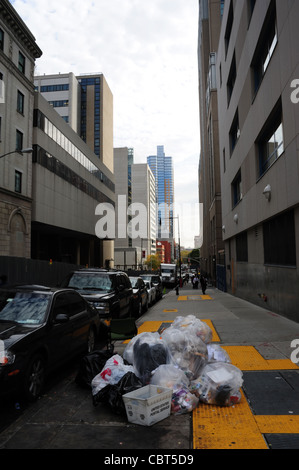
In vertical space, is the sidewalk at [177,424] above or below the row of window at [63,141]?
below

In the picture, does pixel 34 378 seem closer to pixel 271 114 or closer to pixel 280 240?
pixel 280 240

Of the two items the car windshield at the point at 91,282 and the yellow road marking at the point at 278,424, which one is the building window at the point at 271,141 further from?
the yellow road marking at the point at 278,424

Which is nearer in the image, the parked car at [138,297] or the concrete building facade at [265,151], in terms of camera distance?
the concrete building facade at [265,151]

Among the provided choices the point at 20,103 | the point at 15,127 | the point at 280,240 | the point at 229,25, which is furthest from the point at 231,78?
the point at 20,103

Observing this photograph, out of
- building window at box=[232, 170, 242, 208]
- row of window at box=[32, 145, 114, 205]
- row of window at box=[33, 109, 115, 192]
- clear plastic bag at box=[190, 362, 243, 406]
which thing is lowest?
clear plastic bag at box=[190, 362, 243, 406]

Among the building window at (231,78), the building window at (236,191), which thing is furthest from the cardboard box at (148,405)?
the building window at (231,78)

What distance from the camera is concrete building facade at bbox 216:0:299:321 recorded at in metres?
10.0

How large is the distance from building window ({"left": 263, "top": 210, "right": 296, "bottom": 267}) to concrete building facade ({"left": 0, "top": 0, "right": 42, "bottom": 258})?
20.9 m

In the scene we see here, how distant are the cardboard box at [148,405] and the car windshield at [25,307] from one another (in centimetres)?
200

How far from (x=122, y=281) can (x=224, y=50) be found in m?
20.3

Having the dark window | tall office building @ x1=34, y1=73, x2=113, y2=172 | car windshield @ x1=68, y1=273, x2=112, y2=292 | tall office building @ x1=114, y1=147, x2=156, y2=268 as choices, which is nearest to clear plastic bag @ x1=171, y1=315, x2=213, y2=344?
car windshield @ x1=68, y1=273, x2=112, y2=292

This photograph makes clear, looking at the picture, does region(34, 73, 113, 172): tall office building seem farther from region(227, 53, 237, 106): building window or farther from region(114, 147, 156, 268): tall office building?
region(227, 53, 237, 106): building window

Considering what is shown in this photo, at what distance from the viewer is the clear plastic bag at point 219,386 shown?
4422 millimetres

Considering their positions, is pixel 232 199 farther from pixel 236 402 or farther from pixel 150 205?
pixel 150 205
